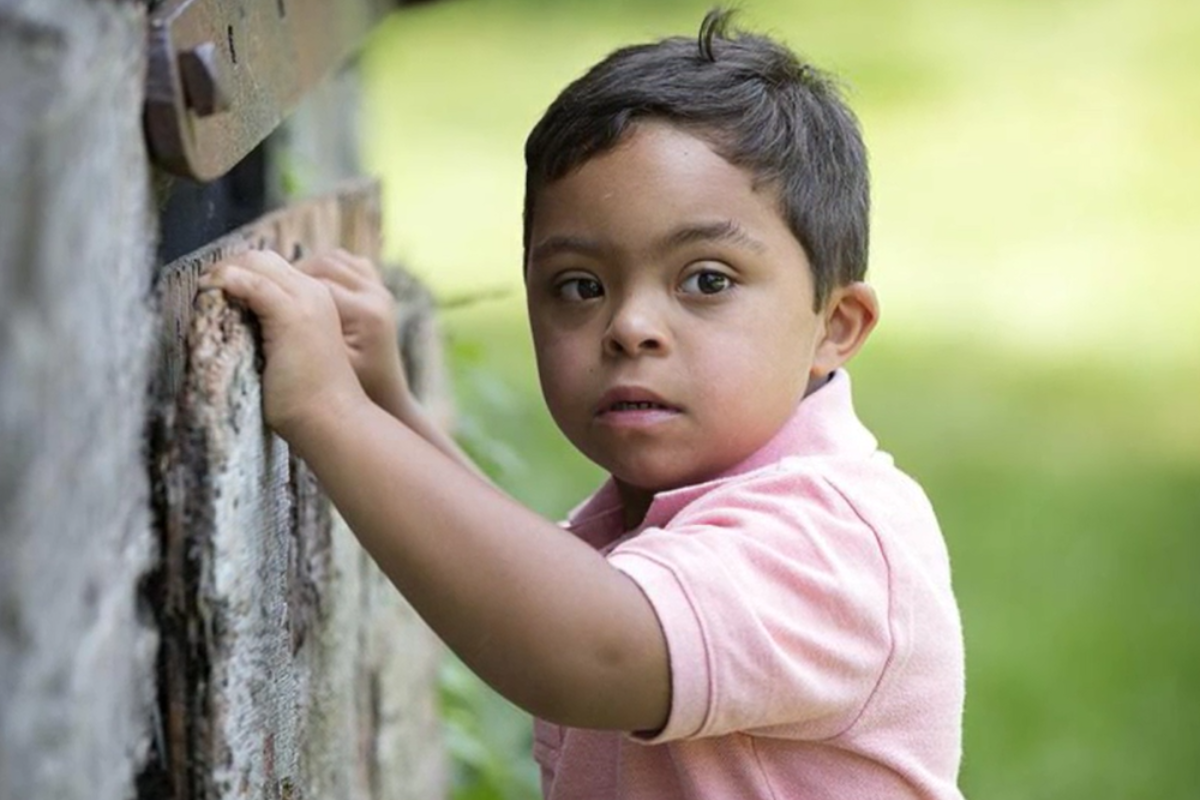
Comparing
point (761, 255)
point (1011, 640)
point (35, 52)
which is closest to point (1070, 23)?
point (1011, 640)

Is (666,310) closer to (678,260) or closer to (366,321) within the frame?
(678,260)

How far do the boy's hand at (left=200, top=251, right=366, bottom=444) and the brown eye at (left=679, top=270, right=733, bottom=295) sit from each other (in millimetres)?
379

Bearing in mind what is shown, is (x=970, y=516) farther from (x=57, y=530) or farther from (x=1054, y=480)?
(x=57, y=530)

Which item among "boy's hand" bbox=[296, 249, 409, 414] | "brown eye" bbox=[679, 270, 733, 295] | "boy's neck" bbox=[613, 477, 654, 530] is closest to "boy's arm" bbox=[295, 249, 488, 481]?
"boy's hand" bbox=[296, 249, 409, 414]

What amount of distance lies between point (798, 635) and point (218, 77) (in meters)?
0.71

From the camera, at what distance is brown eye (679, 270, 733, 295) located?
6.87ft

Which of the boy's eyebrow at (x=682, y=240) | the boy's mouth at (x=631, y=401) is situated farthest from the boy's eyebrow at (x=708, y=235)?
the boy's mouth at (x=631, y=401)

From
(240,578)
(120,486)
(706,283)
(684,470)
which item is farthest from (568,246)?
(120,486)

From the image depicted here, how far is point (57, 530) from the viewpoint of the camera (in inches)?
48.1

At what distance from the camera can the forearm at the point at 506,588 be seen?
1768mm

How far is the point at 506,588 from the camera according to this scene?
1.76 meters

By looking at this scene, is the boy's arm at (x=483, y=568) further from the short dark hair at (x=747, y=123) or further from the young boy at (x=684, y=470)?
the short dark hair at (x=747, y=123)

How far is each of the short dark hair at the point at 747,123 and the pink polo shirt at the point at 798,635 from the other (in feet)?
0.66

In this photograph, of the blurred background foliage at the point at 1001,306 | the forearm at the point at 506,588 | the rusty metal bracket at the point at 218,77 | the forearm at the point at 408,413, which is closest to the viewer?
the rusty metal bracket at the point at 218,77
